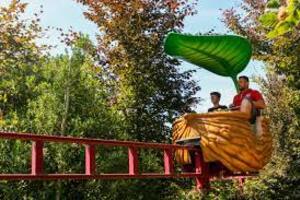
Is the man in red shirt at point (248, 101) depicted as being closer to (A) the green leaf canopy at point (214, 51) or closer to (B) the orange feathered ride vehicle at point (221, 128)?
(B) the orange feathered ride vehicle at point (221, 128)

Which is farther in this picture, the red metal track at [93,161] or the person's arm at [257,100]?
the person's arm at [257,100]

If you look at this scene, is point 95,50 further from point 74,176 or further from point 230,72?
point 74,176

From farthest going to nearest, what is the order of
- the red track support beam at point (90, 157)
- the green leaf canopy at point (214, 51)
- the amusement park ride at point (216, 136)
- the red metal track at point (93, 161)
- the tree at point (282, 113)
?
the tree at point (282, 113)
the green leaf canopy at point (214, 51)
the amusement park ride at point (216, 136)
the red track support beam at point (90, 157)
the red metal track at point (93, 161)

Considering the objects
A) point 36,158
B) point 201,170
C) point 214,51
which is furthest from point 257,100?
point 36,158

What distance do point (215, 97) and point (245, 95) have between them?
50cm

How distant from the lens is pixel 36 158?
4.48 m

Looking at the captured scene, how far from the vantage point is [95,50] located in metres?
12.0

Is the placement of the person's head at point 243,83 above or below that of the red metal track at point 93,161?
above

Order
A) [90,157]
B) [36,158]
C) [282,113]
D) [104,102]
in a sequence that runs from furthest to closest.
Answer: [282,113]
[104,102]
[90,157]
[36,158]

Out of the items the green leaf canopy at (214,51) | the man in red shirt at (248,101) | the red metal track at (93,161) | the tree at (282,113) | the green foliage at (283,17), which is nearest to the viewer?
the green foliage at (283,17)

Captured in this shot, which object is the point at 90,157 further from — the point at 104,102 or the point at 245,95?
the point at 104,102

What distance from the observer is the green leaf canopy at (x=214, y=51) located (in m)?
7.23

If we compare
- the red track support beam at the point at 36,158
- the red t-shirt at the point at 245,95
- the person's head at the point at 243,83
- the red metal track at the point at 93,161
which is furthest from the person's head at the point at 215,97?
the red track support beam at the point at 36,158

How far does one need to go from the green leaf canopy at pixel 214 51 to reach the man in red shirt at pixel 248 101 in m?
0.42
